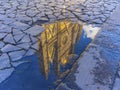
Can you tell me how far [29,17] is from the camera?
20.7 ft

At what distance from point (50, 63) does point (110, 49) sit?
1513 millimetres

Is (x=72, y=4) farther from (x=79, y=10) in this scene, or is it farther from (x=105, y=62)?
(x=105, y=62)

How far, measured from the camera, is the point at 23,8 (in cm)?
716

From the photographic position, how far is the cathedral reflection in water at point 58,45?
3994mm

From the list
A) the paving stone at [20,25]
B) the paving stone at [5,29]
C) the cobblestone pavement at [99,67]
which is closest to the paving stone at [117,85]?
the cobblestone pavement at [99,67]

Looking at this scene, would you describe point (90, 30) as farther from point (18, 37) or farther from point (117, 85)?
point (117, 85)

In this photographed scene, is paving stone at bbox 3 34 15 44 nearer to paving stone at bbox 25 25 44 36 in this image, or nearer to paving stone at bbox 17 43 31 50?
paving stone at bbox 17 43 31 50

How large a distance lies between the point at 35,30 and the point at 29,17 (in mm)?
1075

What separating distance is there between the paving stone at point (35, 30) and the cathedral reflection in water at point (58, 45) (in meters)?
0.13

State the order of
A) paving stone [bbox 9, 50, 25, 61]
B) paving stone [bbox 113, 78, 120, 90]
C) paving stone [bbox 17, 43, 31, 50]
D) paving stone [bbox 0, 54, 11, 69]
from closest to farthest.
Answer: paving stone [bbox 113, 78, 120, 90]
paving stone [bbox 0, 54, 11, 69]
paving stone [bbox 9, 50, 25, 61]
paving stone [bbox 17, 43, 31, 50]

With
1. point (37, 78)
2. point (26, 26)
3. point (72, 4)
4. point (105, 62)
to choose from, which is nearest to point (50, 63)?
point (37, 78)

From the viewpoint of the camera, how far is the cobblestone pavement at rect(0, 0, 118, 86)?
438cm

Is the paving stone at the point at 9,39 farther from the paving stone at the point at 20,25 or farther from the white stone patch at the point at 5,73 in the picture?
the white stone patch at the point at 5,73

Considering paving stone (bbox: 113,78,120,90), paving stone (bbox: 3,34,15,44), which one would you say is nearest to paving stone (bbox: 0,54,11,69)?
paving stone (bbox: 3,34,15,44)
